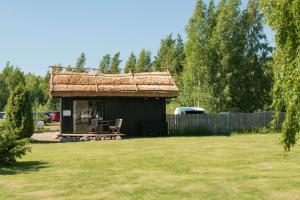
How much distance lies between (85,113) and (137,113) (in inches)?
138

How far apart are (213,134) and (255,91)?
1438 centimetres

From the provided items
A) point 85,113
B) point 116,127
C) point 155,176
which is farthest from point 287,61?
point 85,113

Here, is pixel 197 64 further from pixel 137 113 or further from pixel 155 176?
pixel 155 176

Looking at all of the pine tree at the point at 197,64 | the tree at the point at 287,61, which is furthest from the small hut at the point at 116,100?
the tree at the point at 287,61

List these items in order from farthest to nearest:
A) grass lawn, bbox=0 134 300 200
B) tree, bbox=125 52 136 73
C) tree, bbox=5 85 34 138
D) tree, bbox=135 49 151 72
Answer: tree, bbox=125 52 136 73
tree, bbox=135 49 151 72
tree, bbox=5 85 34 138
grass lawn, bbox=0 134 300 200

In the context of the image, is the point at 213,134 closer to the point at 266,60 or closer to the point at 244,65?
the point at 244,65

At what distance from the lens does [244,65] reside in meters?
41.8

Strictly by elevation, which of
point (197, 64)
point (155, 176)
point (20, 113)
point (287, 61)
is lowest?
point (155, 176)

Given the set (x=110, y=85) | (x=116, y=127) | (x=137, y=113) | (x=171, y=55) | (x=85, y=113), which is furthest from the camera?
(x=171, y=55)

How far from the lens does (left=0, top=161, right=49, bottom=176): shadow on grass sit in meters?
12.8

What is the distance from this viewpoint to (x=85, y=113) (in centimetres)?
2906

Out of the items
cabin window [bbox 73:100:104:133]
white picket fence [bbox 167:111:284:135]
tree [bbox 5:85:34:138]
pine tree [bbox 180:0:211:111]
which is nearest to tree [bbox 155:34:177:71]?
pine tree [bbox 180:0:211:111]

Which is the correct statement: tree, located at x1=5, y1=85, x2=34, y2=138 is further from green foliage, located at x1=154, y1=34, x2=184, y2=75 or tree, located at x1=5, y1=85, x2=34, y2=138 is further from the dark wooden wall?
green foliage, located at x1=154, y1=34, x2=184, y2=75

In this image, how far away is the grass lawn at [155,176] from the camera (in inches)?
371
